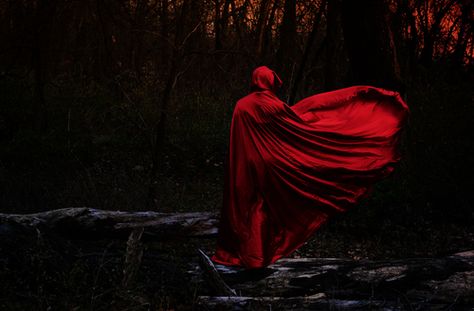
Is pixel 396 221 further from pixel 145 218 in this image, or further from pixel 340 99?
pixel 145 218

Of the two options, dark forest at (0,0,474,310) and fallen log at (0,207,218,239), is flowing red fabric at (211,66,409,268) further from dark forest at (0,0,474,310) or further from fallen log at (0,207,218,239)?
dark forest at (0,0,474,310)

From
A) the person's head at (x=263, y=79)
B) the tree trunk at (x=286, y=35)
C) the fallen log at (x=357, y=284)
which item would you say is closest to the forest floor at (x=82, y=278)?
the fallen log at (x=357, y=284)

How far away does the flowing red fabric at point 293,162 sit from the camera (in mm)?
5457

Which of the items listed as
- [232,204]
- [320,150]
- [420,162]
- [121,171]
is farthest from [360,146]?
[121,171]

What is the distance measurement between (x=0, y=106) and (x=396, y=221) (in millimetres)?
7267

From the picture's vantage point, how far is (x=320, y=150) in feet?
19.7

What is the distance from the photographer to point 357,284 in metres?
4.45

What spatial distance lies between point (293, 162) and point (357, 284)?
5.58 ft

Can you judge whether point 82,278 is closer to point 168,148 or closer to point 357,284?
point 357,284

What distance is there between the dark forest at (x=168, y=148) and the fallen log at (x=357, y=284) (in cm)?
61

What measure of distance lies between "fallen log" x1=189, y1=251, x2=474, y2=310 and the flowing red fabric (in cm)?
45

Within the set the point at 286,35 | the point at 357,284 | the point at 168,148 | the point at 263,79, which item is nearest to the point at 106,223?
the point at 263,79

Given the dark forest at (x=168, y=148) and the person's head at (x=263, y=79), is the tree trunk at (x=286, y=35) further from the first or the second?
the person's head at (x=263, y=79)

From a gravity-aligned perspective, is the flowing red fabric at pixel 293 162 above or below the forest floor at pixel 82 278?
above
